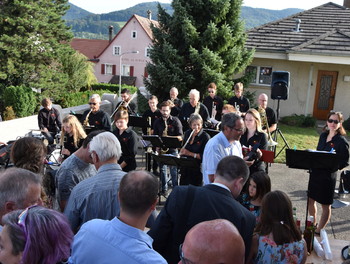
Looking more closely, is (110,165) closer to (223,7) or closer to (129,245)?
(129,245)

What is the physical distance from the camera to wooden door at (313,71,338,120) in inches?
658

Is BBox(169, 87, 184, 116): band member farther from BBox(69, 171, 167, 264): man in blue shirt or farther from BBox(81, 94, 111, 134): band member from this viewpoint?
BBox(69, 171, 167, 264): man in blue shirt

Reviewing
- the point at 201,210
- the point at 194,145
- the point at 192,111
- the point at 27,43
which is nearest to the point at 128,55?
the point at 27,43

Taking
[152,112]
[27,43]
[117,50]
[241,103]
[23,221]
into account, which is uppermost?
[117,50]

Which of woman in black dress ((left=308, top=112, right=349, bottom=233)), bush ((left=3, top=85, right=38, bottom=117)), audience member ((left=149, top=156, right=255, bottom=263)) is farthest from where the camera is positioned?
bush ((left=3, top=85, right=38, bottom=117))

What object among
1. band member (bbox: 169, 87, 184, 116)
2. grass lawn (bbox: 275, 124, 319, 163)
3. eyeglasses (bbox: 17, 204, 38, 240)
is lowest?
grass lawn (bbox: 275, 124, 319, 163)

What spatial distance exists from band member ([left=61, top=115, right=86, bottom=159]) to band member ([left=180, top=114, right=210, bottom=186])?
1894mm

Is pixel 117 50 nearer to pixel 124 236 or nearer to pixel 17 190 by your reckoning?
pixel 17 190

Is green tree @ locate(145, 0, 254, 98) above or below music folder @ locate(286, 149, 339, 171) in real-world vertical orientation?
above

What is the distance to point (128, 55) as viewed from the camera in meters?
55.3

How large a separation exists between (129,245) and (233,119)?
282 cm

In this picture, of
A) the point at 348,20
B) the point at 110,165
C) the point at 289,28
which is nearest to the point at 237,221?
the point at 110,165

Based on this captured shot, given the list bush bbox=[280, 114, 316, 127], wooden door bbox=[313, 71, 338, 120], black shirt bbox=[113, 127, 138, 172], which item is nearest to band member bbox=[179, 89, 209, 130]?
black shirt bbox=[113, 127, 138, 172]

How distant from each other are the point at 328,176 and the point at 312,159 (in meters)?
0.55
